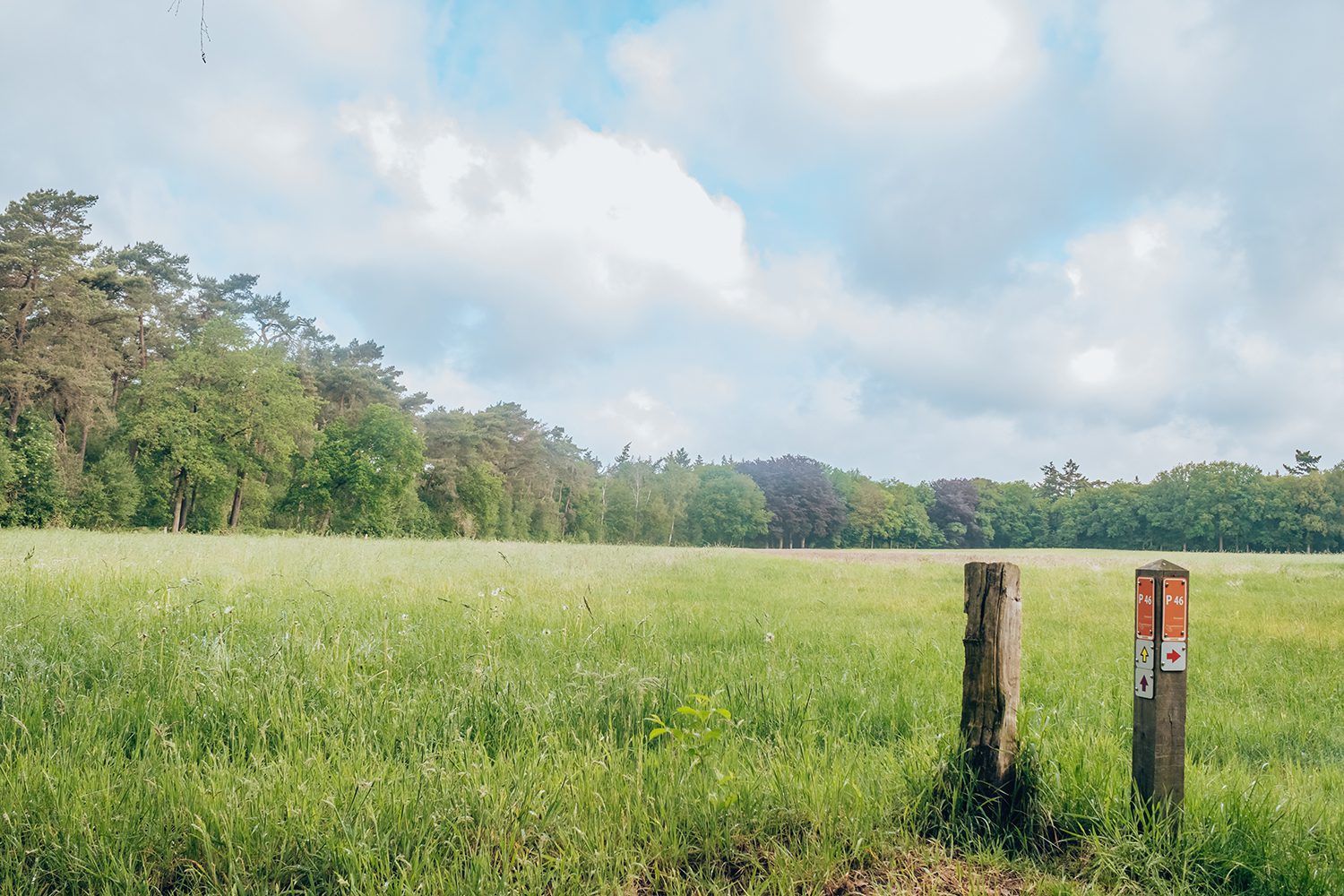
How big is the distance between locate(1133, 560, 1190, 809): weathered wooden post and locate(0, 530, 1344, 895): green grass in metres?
0.18

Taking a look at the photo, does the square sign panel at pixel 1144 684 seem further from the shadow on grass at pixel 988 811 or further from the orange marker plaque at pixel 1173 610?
the shadow on grass at pixel 988 811

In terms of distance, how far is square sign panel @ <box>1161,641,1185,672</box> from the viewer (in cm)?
307

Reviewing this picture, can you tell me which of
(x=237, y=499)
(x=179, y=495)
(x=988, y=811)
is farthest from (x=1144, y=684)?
(x=237, y=499)

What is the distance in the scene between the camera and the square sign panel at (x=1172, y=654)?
A: 3072mm

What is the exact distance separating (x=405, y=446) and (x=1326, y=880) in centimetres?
4947

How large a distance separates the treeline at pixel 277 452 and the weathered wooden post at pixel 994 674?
39988 millimetres

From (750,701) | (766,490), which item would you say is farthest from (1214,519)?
(750,701)

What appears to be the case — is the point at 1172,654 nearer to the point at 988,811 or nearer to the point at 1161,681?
the point at 1161,681

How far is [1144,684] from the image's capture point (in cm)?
315

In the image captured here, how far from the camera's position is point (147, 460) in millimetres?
38969

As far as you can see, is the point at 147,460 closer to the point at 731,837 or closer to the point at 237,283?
the point at 237,283

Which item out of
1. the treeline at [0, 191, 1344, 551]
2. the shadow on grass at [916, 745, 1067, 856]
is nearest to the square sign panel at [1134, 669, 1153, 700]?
the shadow on grass at [916, 745, 1067, 856]

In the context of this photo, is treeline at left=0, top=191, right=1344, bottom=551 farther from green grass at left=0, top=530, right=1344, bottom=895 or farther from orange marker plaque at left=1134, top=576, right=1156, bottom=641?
orange marker plaque at left=1134, top=576, right=1156, bottom=641

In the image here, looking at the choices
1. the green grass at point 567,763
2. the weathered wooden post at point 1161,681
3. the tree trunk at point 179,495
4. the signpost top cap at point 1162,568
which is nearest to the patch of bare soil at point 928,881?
the green grass at point 567,763
